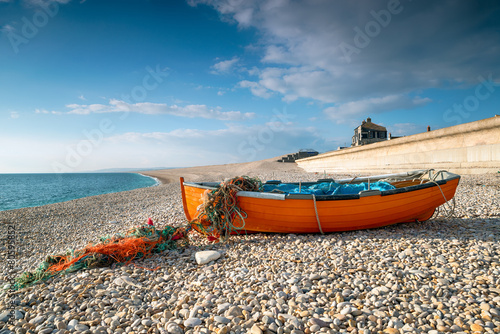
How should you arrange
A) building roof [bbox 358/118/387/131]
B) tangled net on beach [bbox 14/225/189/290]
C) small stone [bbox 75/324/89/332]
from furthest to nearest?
1. building roof [bbox 358/118/387/131]
2. tangled net on beach [bbox 14/225/189/290]
3. small stone [bbox 75/324/89/332]

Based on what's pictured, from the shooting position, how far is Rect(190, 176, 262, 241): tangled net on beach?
17.1ft

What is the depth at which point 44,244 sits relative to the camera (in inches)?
297

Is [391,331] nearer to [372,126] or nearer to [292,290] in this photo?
[292,290]

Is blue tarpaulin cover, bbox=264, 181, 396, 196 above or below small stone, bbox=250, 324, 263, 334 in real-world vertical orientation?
above

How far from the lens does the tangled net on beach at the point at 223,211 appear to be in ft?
17.1

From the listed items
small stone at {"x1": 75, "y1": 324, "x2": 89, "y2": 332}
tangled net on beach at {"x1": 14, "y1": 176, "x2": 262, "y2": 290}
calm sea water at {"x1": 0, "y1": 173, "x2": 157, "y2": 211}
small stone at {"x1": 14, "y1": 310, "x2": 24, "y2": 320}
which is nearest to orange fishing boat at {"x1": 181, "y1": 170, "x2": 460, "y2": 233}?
tangled net on beach at {"x1": 14, "y1": 176, "x2": 262, "y2": 290}

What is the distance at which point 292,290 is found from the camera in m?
3.03

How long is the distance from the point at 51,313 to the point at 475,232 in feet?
22.9

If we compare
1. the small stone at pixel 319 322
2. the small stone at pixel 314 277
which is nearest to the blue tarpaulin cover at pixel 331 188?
the small stone at pixel 314 277

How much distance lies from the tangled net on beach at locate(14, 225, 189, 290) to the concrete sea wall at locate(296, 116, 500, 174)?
527 inches

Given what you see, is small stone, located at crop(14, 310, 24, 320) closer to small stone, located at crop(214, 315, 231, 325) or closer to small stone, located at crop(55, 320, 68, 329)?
small stone, located at crop(55, 320, 68, 329)

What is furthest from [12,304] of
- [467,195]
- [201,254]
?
[467,195]

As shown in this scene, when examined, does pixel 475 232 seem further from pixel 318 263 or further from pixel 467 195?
pixel 467 195

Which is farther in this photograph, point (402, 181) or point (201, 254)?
point (402, 181)
